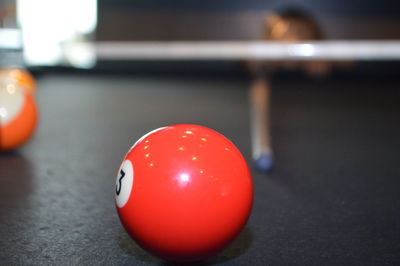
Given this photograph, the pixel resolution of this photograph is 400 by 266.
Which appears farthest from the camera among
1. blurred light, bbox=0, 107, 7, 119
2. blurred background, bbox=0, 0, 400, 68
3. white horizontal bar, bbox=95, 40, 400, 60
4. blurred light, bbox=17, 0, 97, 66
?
blurred background, bbox=0, 0, 400, 68

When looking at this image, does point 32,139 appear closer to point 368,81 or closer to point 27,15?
point 27,15

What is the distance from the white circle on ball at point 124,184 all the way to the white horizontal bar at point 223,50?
21.8 feet

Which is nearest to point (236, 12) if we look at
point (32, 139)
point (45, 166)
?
point (32, 139)

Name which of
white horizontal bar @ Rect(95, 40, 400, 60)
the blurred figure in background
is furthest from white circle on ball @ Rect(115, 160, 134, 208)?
white horizontal bar @ Rect(95, 40, 400, 60)

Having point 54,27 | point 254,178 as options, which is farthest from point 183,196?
point 54,27

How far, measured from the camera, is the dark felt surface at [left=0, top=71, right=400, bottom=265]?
1.90 meters

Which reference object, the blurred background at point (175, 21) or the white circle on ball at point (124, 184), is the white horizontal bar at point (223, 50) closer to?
the blurred background at point (175, 21)

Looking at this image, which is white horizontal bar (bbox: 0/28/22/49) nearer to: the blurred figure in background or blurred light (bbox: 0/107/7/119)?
the blurred figure in background

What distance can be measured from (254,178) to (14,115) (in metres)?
1.42

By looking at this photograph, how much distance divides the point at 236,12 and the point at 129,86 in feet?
8.26

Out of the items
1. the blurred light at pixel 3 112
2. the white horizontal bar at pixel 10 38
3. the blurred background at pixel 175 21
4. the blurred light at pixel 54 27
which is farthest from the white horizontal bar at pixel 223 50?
the blurred light at pixel 3 112

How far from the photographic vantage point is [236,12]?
9.21 m

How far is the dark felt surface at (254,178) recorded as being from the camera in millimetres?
1903

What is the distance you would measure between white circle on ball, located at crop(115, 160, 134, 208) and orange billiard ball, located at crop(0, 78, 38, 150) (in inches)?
64.6
